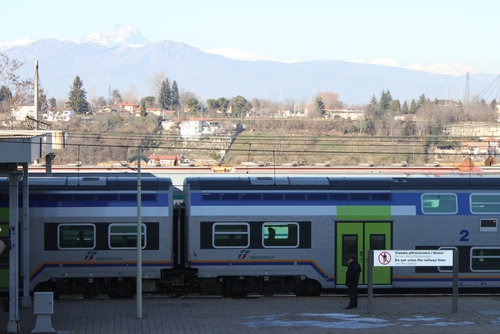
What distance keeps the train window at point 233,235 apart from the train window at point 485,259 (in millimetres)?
6253

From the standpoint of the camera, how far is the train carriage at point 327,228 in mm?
19812

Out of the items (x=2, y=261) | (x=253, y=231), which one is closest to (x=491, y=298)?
(x=253, y=231)

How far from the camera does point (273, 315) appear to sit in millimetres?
17750

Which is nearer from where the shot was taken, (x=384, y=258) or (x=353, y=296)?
(x=384, y=258)

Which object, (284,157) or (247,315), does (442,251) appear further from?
(284,157)

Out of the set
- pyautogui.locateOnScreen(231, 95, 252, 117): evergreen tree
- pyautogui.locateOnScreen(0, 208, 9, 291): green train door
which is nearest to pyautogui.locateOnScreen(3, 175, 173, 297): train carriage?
pyautogui.locateOnScreen(0, 208, 9, 291): green train door

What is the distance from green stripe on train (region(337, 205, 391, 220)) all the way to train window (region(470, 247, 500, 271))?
268 cm

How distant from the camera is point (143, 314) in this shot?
17797 millimetres

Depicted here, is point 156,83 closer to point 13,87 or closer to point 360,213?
point 13,87

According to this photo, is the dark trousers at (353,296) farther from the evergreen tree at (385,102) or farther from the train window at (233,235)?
the evergreen tree at (385,102)

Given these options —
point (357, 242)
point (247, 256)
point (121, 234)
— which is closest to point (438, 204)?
point (357, 242)

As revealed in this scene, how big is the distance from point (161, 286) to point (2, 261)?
423 centimetres

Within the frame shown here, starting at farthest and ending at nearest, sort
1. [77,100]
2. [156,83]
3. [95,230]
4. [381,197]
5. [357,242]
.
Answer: [156,83], [77,100], [381,197], [357,242], [95,230]

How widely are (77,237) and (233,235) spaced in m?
4.14
